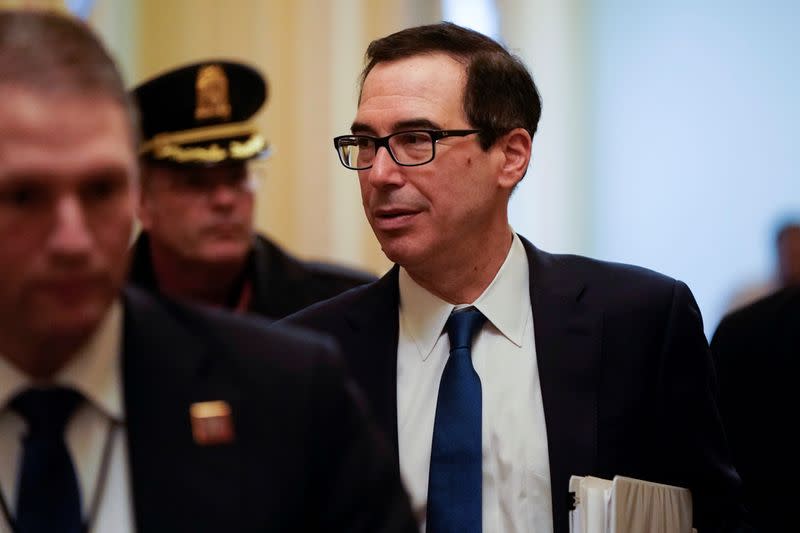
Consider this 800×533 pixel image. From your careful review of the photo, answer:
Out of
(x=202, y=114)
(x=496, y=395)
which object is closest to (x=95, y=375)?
(x=496, y=395)

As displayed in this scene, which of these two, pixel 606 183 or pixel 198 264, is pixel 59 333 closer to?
pixel 198 264

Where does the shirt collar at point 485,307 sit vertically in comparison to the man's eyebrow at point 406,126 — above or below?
below

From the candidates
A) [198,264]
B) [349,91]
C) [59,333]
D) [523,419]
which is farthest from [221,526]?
[349,91]

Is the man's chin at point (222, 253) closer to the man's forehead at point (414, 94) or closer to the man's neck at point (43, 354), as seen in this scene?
the man's forehead at point (414, 94)

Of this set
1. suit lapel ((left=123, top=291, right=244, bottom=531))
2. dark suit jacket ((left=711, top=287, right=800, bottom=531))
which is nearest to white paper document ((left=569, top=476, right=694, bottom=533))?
dark suit jacket ((left=711, top=287, right=800, bottom=531))

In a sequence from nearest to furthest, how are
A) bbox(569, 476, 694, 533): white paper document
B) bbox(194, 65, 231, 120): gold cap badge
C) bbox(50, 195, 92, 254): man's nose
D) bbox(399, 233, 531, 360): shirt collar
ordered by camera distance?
bbox(50, 195, 92, 254): man's nose → bbox(569, 476, 694, 533): white paper document → bbox(399, 233, 531, 360): shirt collar → bbox(194, 65, 231, 120): gold cap badge

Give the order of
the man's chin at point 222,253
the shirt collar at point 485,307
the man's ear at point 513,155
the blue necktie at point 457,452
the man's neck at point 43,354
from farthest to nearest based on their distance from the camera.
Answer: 1. the man's chin at point 222,253
2. the man's ear at point 513,155
3. the shirt collar at point 485,307
4. the blue necktie at point 457,452
5. the man's neck at point 43,354

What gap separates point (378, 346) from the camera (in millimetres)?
2697

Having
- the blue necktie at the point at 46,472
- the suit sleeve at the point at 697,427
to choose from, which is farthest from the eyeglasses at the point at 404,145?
the blue necktie at the point at 46,472

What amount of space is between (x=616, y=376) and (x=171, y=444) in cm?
130

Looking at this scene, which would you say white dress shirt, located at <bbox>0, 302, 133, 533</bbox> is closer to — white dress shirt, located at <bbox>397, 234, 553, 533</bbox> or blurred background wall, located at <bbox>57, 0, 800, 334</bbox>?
white dress shirt, located at <bbox>397, 234, 553, 533</bbox>

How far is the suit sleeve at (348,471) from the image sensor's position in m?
1.61

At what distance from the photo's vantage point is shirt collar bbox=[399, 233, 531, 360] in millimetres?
2703

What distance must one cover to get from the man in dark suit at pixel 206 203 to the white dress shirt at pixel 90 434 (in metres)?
2.28
